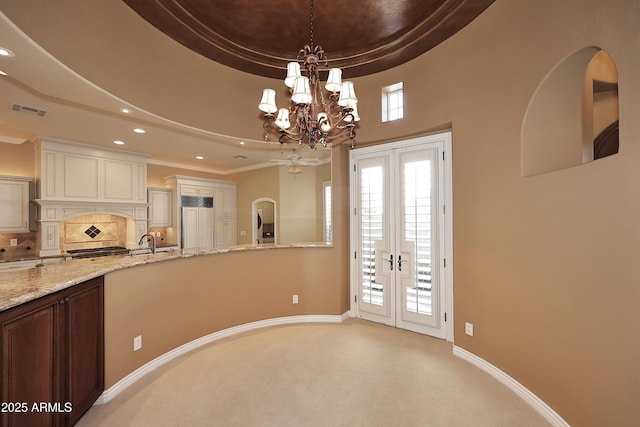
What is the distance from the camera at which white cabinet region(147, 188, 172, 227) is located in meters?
6.16

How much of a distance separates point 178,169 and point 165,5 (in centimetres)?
475

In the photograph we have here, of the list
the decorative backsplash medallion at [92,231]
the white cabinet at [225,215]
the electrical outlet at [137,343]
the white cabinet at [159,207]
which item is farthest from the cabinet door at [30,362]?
the white cabinet at [225,215]

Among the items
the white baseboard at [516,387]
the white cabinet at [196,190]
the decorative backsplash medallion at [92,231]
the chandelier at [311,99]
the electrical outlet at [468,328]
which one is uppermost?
the chandelier at [311,99]

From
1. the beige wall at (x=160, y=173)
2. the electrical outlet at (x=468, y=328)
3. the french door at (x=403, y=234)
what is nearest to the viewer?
the electrical outlet at (x=468, y=328)

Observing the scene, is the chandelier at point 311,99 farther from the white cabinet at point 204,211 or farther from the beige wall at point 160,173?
the beige wall at point 160,173

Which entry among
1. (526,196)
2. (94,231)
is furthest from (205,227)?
(526,196)

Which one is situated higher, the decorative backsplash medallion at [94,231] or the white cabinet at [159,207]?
the white cabinet at [159,207]

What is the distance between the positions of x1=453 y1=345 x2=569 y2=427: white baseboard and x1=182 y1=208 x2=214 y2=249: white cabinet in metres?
5.88

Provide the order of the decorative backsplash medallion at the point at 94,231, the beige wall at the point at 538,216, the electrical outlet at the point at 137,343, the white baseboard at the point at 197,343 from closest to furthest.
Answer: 1. the beige wall at the point at 538,216
2. the white baseboard at the point at 197,343
3. the electrical outlet at the point at 137,343
4. the decorative backsplash medallion at the point at 94,231

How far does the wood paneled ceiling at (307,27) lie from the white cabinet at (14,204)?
12.9 feet

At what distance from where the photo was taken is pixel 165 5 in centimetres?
255

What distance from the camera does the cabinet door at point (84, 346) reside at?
6.01 ft

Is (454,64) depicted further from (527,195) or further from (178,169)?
(178,169)

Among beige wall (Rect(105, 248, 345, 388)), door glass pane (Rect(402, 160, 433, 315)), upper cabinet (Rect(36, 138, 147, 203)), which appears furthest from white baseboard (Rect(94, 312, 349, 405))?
upper cabinet (Rect(36, 138, 147, 203))
